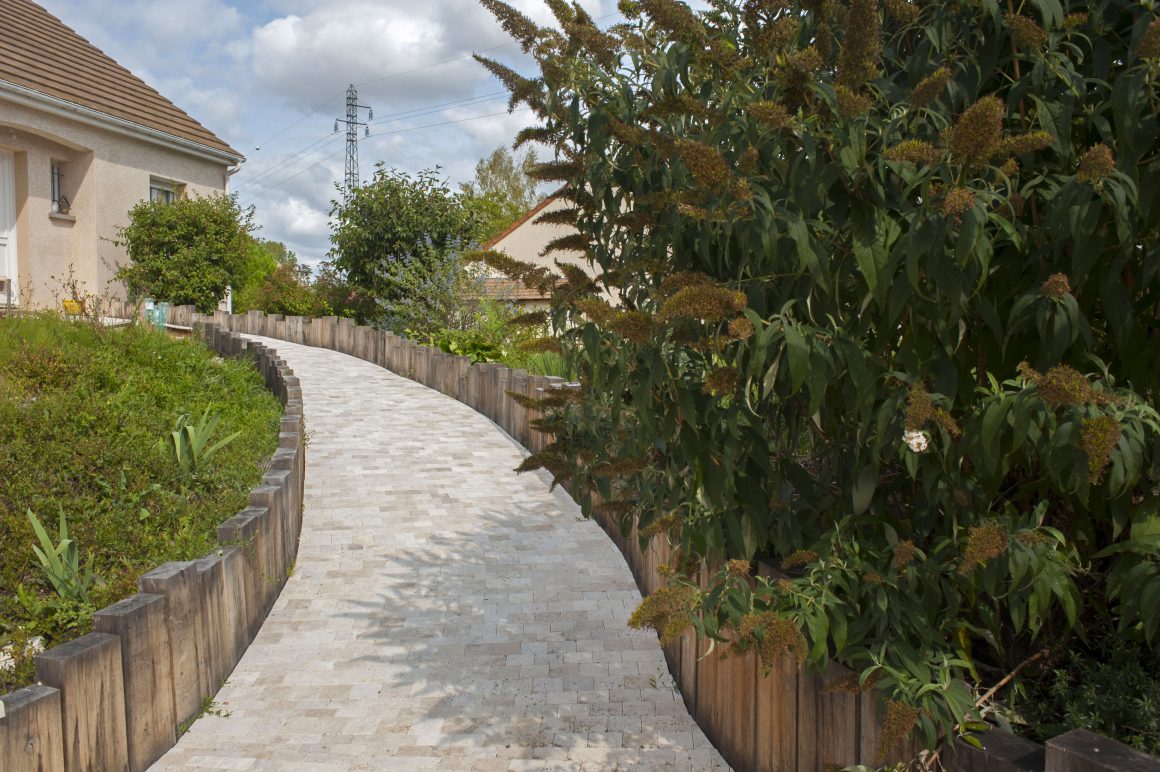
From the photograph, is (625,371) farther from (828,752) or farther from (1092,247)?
(828,752)

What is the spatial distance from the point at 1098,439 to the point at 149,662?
3.95 meters

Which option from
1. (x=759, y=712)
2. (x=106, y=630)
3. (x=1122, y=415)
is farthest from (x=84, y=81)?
(x=1122, y=415)

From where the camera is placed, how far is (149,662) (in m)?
4.16

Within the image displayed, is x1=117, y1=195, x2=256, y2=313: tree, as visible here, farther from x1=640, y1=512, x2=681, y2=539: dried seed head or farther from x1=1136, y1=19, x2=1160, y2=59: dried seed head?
x1=1136, y1=19, x2=1160, y2=59: dried seed head

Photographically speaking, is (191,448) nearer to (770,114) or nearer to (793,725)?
(793,725)

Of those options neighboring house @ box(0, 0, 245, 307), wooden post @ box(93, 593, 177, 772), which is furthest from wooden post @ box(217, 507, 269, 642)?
neighboring house @ box(0, 0, 245, 307)

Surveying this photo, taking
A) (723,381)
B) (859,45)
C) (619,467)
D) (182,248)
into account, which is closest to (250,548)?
(619,467)

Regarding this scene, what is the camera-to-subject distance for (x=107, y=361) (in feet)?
30.4

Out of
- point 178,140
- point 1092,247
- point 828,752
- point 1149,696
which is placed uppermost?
point 178,140

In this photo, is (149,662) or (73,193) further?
(73,193)

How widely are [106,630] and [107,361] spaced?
19.9 feet

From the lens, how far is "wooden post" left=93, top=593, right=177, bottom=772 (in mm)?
3996

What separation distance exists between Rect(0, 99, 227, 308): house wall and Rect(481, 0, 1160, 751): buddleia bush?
1504 centimetres

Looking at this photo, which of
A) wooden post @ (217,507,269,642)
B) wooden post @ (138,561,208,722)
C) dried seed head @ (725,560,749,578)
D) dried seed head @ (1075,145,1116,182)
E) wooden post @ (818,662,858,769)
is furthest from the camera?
wooden post @ (217,507,269,642)
